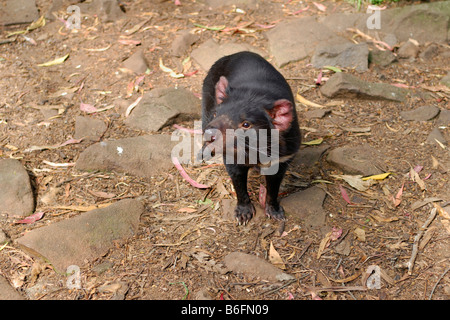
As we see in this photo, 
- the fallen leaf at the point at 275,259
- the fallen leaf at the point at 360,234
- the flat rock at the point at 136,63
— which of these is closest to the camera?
the fallen leaf at the point at 275,259

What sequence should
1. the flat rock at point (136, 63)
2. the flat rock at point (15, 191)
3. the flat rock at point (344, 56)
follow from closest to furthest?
the flat rock at point (15, 191)
the flat rock at point (344, 56)
the flat rock at point (136, 63)

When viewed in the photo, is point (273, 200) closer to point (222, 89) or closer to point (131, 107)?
point (222, 89)

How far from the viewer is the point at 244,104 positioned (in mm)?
2547

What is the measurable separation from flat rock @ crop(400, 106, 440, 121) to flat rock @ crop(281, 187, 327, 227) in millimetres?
1292

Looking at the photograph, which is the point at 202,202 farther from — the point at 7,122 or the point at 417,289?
the point at 7,122

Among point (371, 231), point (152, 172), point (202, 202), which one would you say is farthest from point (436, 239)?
point (152, 172)

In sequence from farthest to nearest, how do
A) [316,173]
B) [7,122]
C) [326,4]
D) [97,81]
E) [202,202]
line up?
[326,4]
[97,81]
[7,122]
[316,173]
[202,202]

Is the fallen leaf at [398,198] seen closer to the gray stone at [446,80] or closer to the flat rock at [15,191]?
the gray stone at [446,80]

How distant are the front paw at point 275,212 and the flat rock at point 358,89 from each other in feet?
5.09

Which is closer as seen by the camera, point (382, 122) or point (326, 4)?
point (382, 122)

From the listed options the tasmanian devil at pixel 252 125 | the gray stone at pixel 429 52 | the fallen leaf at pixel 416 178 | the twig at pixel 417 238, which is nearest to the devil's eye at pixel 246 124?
the tasmanian devil at pixel 252 125

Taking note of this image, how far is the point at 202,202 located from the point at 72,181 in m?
1.00

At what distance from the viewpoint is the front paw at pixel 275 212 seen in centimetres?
308

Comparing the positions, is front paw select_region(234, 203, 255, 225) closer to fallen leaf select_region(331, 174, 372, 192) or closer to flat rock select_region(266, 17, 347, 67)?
fallen leaf select_region(331, 174, 372, 192)
